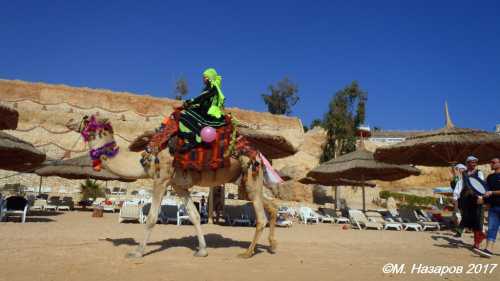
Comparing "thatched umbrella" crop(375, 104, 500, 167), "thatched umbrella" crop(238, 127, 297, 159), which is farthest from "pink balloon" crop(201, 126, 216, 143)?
"thatched umbrella" crop(375, 104, 500, 167)

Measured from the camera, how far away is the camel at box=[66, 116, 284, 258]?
19.2 ft

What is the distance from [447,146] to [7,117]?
1450cm

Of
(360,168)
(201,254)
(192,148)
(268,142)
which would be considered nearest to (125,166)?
(192,148)

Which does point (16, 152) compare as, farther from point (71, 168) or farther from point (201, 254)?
point (201, 254)

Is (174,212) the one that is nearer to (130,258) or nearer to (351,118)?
(130,258)

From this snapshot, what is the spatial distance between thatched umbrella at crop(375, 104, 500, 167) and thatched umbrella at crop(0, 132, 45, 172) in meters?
12.4

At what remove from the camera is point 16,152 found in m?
12.2

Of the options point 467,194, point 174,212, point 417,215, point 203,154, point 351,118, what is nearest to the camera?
point 203,154

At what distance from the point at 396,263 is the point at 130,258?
399 centimetres

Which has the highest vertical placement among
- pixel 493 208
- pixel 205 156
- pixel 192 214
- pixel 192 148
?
pixel 192 148

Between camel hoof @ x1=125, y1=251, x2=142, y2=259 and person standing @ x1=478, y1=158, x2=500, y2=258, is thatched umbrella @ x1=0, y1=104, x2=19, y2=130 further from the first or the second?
person standing @ x1=478, y1=158, x2=500, y2=258

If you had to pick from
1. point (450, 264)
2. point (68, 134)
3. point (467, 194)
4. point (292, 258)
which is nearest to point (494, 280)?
point (450, 264)

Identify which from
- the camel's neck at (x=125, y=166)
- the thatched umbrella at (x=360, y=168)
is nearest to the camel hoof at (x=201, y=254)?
the camel's neck at (x=125, y=166)

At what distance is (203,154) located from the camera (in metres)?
5.79
